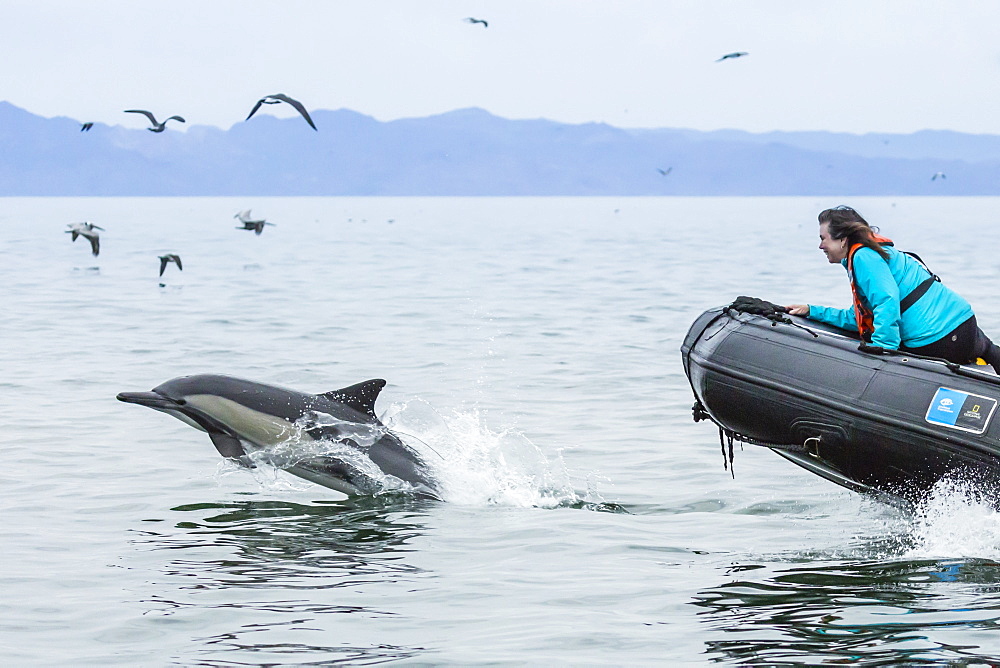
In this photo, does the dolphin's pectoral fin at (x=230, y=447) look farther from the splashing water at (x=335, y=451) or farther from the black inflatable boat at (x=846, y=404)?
the black inflatable boat at (x=846, y=404)

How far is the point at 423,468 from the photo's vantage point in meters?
11.6

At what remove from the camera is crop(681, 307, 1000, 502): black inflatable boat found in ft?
30.0

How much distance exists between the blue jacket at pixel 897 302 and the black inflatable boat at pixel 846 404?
27 centimetres

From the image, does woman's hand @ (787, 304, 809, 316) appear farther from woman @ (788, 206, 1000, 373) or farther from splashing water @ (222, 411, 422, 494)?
splashing water @ (222, 411, 422, 494)

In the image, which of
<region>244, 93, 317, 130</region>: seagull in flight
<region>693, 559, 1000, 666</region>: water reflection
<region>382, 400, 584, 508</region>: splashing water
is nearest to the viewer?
<region>693, 559, 1000, 666</region>: water reflection

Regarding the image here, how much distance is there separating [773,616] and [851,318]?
135 inches

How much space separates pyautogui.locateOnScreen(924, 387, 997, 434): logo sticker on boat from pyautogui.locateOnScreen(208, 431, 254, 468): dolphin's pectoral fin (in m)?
5.63

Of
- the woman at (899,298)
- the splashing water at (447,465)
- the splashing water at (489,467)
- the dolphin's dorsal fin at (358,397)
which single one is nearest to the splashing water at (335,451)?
the splashing water at (447,465)

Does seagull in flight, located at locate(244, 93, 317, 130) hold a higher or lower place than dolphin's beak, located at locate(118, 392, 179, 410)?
higher

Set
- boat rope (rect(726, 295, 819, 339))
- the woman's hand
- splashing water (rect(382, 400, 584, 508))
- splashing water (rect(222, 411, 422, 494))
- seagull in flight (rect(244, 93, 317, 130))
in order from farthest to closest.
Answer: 1. seagull in flight (rect(244, 93, 317, 130))
2. splashing water (rect(382, 400, 584, 508))
3. splashing water (rect(222, 411, 422, 494))
4. the woman's hand
5. boat rope (rect(726, 295, 819, 339))

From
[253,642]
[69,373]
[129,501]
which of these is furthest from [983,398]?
[69,373]

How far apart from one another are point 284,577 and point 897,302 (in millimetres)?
4795

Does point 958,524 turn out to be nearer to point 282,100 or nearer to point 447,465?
point 447,465

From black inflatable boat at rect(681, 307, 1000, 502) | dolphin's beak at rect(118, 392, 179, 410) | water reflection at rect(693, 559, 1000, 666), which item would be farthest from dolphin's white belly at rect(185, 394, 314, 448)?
water reflection at rect(693, 559, 1000, 666)
